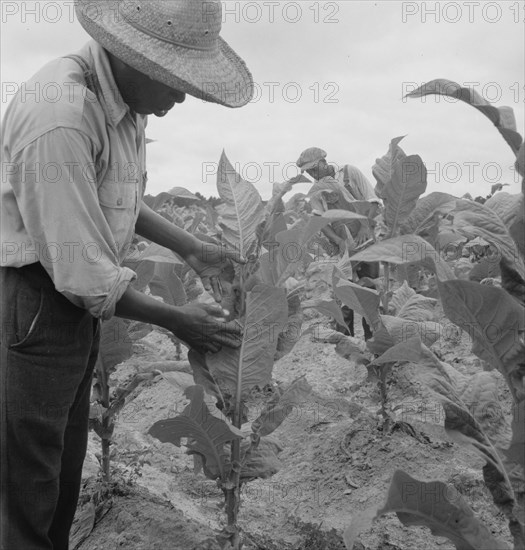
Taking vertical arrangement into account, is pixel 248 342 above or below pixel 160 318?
below

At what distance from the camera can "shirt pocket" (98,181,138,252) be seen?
1978 mm

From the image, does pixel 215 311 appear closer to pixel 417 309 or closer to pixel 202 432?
pixel 202 432

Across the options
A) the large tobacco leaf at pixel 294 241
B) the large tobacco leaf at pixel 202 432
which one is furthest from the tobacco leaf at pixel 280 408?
the large tobacco leaf at pixel 294 241

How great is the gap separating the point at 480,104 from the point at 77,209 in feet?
3.43

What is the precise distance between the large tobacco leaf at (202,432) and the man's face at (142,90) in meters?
0.84

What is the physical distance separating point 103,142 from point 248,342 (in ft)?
2.72

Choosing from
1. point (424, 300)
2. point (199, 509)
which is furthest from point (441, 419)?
point (199, 509)

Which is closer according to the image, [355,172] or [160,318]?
[160,318]

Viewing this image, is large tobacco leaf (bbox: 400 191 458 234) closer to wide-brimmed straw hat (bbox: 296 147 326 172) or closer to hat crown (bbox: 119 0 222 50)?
wide-brimmed straw hat (bbox: 296 147 326 172)

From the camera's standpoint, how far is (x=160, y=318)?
6.53 feet

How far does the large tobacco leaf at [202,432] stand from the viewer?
2.05 metres

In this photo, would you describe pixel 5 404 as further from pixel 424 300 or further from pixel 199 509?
pixel 424 300

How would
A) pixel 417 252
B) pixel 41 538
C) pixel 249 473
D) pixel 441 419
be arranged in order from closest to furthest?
pixel 417 252
pixel 41 538
pixel 249 473
pixel 441 419

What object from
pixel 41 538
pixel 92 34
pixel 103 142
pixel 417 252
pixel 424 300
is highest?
pixel 92 34
